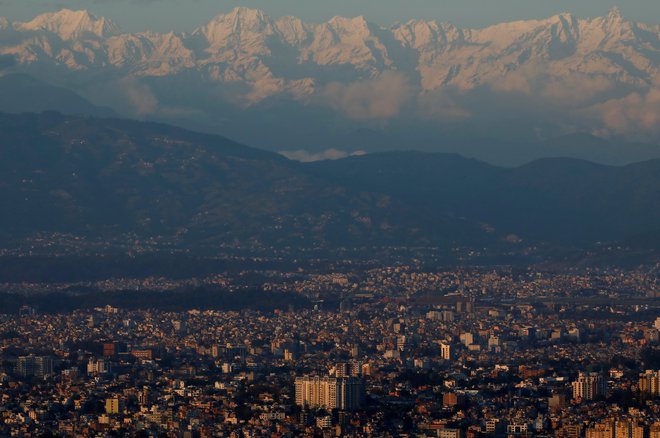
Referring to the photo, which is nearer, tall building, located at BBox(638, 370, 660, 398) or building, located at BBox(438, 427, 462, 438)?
building, located at BBox(438, 427, 462, 438)

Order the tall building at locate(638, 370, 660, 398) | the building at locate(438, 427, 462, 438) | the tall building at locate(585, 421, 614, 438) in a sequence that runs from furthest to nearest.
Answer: the tall building at locate(638, 370, 660, 398) → the building at locate(438, 427, 462, 438) → the tall building at locate(585, 421, 614, 438)

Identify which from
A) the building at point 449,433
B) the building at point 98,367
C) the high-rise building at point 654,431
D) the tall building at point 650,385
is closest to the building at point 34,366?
the building at point 98,367

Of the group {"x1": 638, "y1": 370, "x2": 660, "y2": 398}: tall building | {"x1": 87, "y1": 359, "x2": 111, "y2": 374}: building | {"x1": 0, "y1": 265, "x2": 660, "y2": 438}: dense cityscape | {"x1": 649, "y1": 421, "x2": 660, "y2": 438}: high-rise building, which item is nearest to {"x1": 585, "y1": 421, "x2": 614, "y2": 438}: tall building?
{"x1": 0, "y1": 265, "x2": 660, "y2": 438}: dense cityscape

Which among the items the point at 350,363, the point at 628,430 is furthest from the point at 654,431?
the point at 350,363

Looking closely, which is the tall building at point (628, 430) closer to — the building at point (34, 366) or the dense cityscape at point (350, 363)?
the dense cityscape at point (350, 363)

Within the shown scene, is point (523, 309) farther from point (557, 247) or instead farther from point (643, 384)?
point (557, 247)

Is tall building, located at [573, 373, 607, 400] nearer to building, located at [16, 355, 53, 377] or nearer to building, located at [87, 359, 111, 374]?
building, located at [87, 359, 111, 374]

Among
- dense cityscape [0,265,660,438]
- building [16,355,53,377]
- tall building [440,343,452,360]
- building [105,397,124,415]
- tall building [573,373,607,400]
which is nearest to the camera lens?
dense cityscape [0,265,660,438]

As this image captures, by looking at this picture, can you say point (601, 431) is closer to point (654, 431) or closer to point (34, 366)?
point (654, 431)
